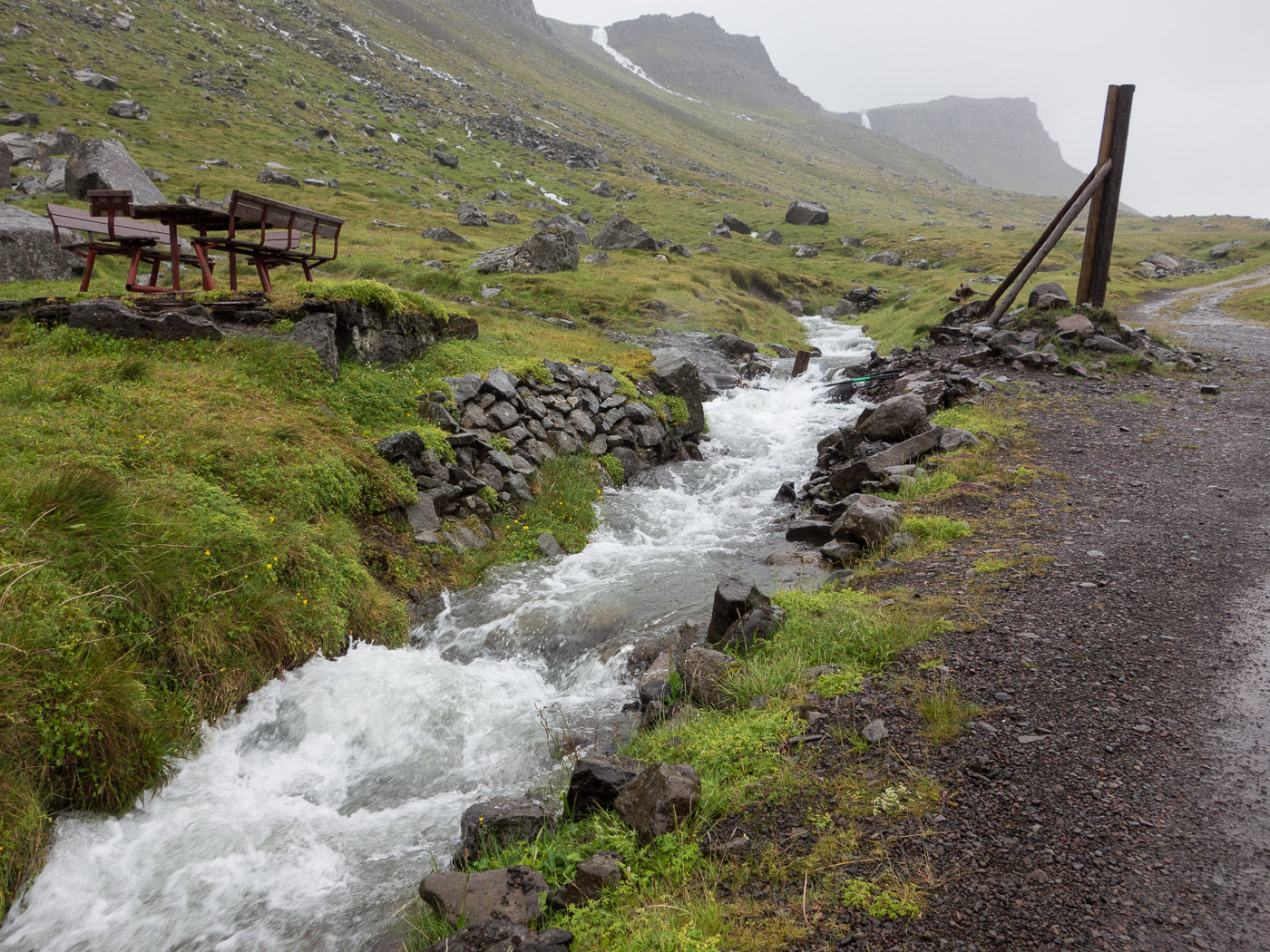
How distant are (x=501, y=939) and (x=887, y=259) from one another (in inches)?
1865

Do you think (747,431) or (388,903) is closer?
(388,903)

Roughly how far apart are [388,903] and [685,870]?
6.34 feet

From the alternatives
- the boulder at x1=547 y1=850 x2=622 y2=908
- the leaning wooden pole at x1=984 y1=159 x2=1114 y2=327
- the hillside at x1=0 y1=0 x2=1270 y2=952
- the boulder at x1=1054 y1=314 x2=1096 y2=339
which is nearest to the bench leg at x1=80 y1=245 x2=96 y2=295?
the hillside at x1=0 y1=0 x2=1270 y2=952

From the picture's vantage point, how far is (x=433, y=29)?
9719 cm

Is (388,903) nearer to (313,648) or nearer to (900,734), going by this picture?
(313,648)

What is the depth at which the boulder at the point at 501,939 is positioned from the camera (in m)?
3.17

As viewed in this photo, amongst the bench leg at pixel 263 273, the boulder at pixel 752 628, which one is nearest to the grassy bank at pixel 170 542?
the bench leg at pixel 263 273

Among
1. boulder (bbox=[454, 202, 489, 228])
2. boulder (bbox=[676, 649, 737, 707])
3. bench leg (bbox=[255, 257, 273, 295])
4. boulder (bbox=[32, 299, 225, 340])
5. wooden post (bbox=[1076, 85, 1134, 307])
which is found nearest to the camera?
boulder (bbox=[676, 649, 737, 707])

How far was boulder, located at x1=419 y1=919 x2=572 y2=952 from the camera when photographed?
3.17 metres

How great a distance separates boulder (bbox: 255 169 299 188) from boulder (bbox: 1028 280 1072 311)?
3721cm

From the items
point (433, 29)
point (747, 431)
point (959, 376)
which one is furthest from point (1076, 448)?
point (433, 29)

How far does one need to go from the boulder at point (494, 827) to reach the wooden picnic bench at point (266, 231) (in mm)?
9253

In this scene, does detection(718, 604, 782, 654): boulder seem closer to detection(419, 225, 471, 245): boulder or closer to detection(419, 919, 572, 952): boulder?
detection(419, 919, 572, 952): boulder

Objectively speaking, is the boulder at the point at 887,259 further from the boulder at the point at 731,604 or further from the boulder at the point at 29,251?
the boulder at the point at 731,604
